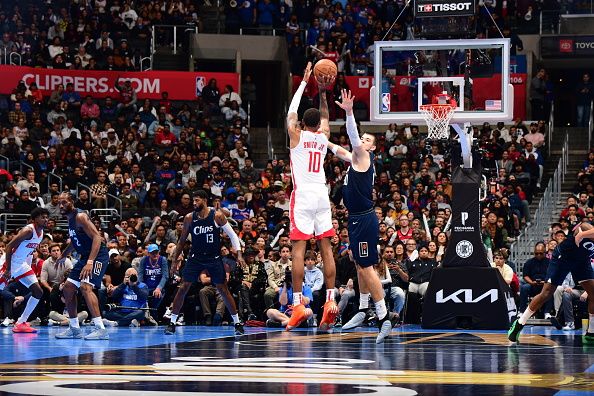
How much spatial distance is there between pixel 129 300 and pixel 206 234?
4.28 meters

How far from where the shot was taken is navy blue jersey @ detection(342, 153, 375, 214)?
43.2ft

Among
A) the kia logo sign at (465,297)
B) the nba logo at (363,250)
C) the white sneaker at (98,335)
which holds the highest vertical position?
the nba logo at (363,250)

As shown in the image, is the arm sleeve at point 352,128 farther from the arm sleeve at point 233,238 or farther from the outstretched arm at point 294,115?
the arm sleeve at point 233,238

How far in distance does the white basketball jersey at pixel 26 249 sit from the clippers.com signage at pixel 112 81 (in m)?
11.2

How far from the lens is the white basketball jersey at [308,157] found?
42.2ft

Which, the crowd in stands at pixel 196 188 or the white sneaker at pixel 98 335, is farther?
the crowd in stands at pixel 196 188

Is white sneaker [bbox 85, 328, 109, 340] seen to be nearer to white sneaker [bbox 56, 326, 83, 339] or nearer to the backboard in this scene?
white sneaker [bbox 56, 326, 83, 339]

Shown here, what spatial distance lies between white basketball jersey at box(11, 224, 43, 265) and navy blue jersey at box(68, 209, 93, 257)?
92.9 inches

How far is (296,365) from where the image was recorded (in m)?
10.1

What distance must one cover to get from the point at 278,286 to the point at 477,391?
12.3 m

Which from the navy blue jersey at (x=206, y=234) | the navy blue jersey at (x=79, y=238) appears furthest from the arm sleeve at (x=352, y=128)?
the navy blue jersey at (x=79, y=238)

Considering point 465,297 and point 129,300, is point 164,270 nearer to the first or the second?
point 129,300

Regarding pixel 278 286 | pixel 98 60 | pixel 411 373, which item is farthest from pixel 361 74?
pixel 411 373

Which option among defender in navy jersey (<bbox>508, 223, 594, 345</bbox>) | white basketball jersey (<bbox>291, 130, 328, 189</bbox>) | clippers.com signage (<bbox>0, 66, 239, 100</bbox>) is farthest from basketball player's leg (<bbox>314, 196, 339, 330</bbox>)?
clippers.com signage (<bbox>0, 66, 239, 100</bbox>)
